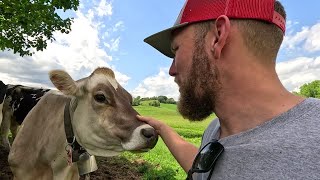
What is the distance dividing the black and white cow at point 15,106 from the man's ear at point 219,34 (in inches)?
401

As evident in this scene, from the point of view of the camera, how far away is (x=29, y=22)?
10.6 meters

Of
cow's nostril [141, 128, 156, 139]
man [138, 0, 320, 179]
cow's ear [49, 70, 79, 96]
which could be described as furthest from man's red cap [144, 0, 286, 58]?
cow's ear [49, 70, 79, 96]

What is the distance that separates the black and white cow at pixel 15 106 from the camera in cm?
1138

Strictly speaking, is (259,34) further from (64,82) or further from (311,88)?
(311,88)

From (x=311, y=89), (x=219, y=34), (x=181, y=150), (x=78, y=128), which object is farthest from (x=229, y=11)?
(x=311, y=89)

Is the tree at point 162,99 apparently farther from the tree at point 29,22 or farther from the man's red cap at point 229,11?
the man's red cap at point 229,11

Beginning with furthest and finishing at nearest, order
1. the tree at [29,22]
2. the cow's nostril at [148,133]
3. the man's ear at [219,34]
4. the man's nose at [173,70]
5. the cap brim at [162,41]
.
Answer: the tree at [29,22]
the cow's nostril at [148,133]
the cap brim at [162,41]
the man's nose at [173,70]
the man's ear at [219,34]

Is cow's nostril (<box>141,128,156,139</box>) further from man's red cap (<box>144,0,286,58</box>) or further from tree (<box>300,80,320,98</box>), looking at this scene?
tree (<box>300,80,320,98</box>)

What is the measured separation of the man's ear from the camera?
1581 mm

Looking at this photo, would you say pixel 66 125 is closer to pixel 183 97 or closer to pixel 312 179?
pixel 183 97

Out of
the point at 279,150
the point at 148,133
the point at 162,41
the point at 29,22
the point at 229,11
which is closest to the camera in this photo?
the point at 279,150

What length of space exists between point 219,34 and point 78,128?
8.91 ft

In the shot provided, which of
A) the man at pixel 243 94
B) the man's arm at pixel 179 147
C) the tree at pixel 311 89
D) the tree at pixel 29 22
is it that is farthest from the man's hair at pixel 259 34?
the tree at pixel 311 89

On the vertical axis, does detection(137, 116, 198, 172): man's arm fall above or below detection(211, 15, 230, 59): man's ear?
below
